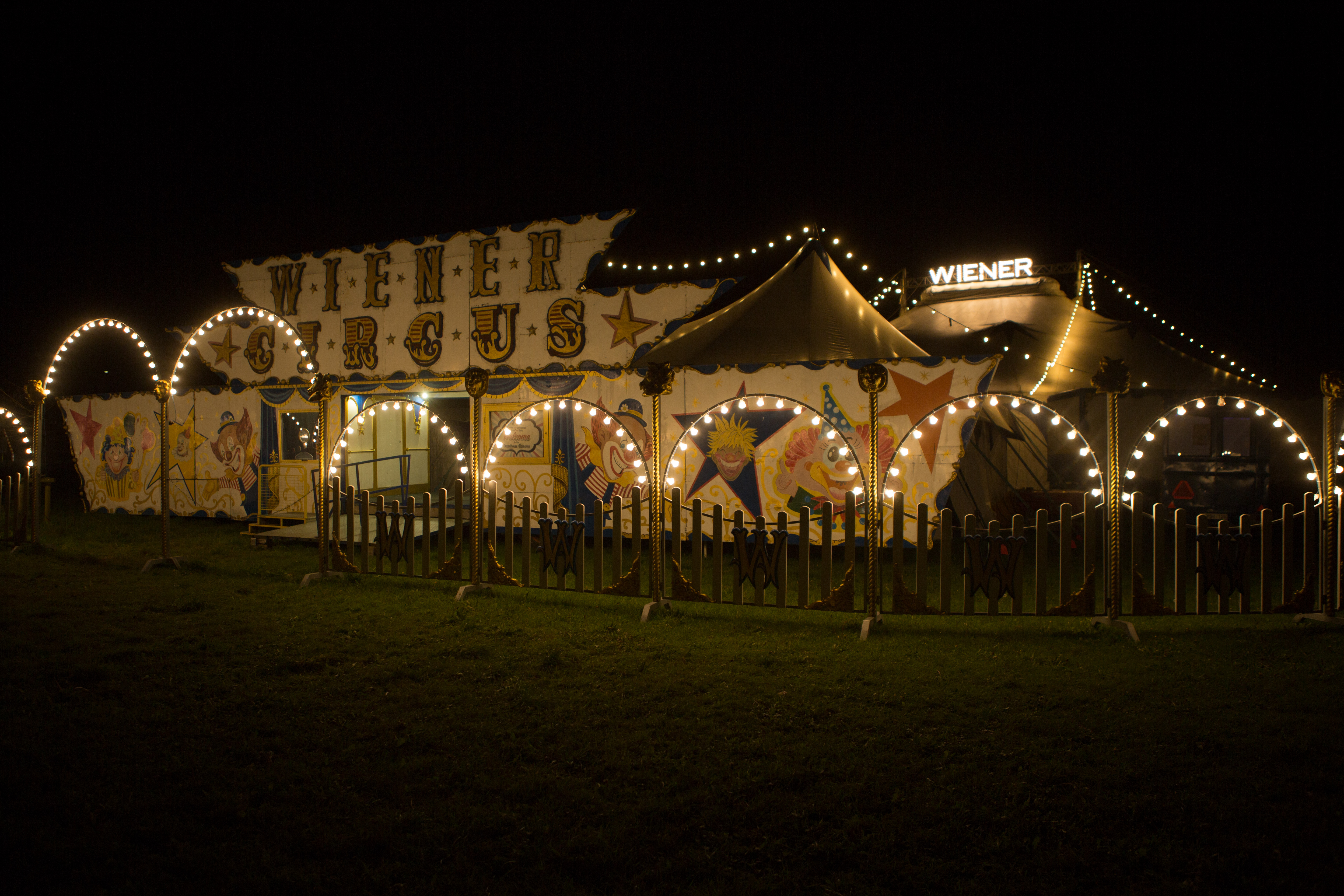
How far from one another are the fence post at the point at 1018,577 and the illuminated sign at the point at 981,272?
370 inches

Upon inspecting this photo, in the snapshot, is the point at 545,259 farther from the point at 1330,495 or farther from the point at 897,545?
the point at 1330,495

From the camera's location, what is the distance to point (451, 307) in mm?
10328

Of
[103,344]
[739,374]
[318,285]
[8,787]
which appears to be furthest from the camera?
[103,344]

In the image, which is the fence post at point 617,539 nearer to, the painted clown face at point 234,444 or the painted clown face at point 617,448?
the painted clown face at point 617,448

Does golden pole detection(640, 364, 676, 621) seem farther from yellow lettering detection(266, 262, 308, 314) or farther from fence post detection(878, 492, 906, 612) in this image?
yellow lettering detection(266, 262, 308, 314)

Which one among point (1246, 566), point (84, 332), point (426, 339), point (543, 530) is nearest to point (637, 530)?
point (543, 530)

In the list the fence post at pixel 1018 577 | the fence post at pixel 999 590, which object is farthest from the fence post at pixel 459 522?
the fence post at pixel 1018 577

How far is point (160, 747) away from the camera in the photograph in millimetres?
3209

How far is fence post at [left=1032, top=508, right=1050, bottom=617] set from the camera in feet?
15.9

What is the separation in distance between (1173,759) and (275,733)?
3924 millimetres

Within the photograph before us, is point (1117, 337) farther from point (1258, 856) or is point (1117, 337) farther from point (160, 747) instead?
point (160, 747)

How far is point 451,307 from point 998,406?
7.43 meters

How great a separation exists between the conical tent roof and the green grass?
3565 mm

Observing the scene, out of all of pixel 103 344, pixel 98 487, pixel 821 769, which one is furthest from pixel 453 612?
pixel 103 344
